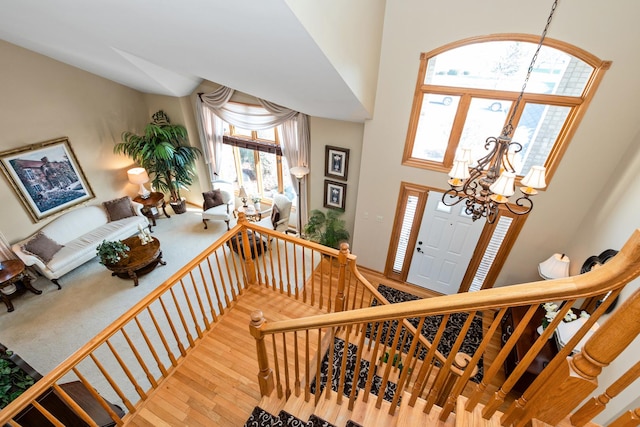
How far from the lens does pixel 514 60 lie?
118 inches

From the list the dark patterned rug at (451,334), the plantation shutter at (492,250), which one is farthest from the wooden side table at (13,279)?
the plantation shutter at (492,250)

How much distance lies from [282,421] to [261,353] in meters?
0.43

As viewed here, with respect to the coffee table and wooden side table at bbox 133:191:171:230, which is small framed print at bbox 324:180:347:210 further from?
wooden side table at bbox 133:191:171:230

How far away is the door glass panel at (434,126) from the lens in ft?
11.4

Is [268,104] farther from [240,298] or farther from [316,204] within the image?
[240,298]

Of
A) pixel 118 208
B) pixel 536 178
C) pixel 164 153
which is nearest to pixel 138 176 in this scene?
pixel 118 208

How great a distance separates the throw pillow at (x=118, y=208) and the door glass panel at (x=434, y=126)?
17.8ft

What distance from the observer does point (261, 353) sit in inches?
75.3

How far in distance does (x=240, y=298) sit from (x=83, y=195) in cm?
438

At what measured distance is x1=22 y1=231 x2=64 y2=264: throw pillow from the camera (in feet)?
14.4

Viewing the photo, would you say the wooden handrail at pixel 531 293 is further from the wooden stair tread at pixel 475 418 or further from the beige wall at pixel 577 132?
the beige wall at pixel 577 132

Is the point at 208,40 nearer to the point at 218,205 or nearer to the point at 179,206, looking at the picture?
the point at 218,205

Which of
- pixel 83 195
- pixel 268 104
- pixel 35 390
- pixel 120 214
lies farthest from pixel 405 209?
pixel 83 195

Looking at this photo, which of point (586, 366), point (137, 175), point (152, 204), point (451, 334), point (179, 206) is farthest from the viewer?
point (179, 206)
